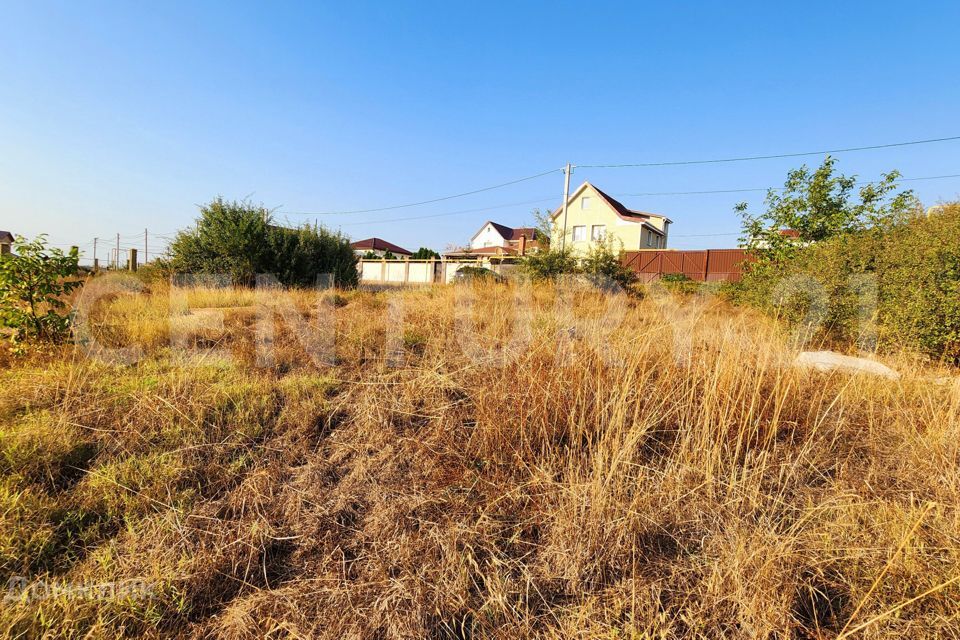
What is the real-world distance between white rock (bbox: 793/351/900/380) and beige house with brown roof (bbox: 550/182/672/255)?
21.5 m

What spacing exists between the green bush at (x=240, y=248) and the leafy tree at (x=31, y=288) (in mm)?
5689

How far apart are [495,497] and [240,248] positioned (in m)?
8.90

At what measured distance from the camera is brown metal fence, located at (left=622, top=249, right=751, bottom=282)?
17266 millimetres

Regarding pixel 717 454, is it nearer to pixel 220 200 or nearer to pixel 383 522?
pixel 383 522

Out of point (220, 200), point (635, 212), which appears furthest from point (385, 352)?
point (635, 212)

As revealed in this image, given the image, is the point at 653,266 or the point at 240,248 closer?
the point at 240,248

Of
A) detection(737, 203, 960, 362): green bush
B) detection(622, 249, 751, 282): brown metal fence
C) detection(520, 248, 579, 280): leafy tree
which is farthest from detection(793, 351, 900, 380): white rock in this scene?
detection(622, 249, 751, 282): brown metal fence

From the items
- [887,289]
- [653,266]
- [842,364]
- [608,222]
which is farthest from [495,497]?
[608,222]

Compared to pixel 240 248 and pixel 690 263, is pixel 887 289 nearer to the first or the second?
pixel 240 248

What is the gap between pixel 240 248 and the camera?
27.5 ft

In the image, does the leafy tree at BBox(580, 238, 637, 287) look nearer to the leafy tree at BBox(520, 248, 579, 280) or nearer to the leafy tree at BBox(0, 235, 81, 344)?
the leafy tree at BBox(520, 248, 579, 280)

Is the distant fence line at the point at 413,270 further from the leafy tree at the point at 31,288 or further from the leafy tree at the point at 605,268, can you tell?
the leafy tree at the point at 31,288

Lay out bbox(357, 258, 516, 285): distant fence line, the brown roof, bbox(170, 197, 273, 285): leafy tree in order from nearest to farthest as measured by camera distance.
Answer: bbox(170, 197, 273, 285): leafy tree < bbox(357, 258, 516, 285): distant fence line < the brown roof

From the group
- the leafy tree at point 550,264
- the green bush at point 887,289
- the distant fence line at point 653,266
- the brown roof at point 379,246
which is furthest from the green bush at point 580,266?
the brown roof at point 379,246
